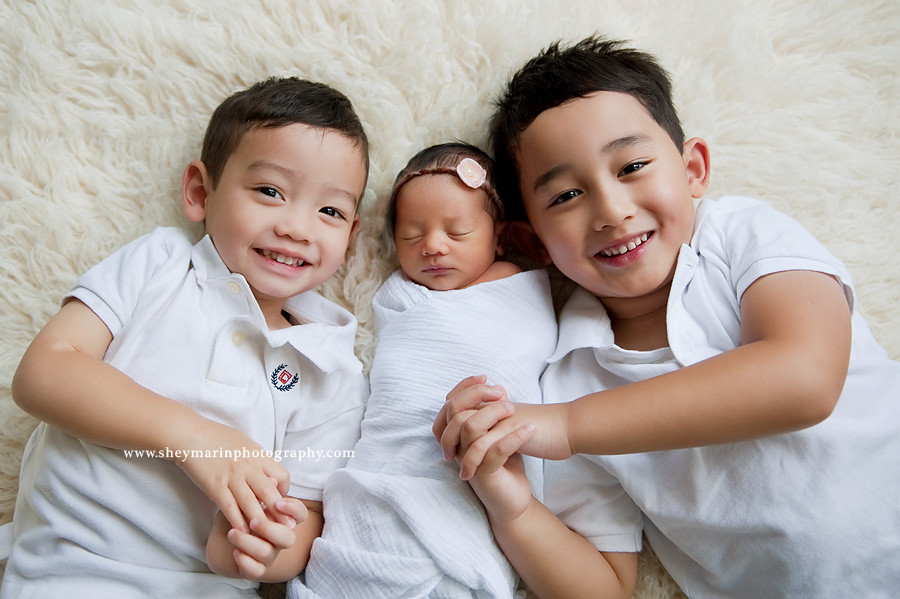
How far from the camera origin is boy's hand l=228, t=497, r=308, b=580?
123cm

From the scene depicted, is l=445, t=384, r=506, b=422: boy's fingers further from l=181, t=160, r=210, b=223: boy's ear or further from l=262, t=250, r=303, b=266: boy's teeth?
l=181, t=160, r=210, b=223: boy's ear

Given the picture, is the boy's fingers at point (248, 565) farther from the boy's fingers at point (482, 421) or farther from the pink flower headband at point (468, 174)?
the pink flower headband at point (468, 174)

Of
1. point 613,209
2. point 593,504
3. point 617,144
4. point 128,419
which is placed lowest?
point 593,504

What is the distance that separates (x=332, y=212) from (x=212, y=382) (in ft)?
1.54

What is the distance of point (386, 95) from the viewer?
171 centimetres

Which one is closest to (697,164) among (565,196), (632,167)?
(632,167)

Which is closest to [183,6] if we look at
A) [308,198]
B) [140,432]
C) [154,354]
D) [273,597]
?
[308,198]

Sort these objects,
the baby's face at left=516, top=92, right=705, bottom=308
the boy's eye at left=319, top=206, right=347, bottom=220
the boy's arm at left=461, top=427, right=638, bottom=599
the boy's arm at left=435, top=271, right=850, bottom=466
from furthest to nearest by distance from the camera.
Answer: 1. the boy's eye at left=319, top=206, right=347, bottom=220
2. the baby's face at left=516, top=92, right=705, bottom=308
3. the boy's arm at left=461, top=427, right=638, bottom=599
4. the boy's arm at left=435, top=271, right=850, bottom=466

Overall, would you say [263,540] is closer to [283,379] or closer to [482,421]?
[283,379]

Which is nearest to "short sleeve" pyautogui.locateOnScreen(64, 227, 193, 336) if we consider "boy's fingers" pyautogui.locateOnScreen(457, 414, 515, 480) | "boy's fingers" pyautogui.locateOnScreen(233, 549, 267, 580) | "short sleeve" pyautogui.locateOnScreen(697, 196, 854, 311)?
"boy's fingers" pyautogui.locateOnScreen(233, 549, 267, 580)

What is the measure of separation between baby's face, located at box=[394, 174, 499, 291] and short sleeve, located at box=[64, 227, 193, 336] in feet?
1.71

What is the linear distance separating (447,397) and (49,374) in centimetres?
78

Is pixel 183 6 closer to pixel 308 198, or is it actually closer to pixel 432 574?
pixel 308 198

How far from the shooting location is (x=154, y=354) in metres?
1.39
